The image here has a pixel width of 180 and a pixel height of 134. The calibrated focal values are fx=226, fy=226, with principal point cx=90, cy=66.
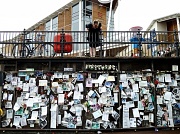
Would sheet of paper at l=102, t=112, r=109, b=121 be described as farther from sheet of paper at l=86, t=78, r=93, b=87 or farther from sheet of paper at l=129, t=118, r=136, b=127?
sheet of paper at l=86, t=78, r=93, b=87

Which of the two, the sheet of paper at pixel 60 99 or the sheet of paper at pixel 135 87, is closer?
the sheet of paper at pixel 60 99

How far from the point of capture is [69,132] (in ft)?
24.5

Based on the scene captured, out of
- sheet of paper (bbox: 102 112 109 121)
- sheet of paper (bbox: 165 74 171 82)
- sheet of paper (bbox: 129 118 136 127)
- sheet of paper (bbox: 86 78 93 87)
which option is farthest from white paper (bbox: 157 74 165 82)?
sheet of paper (bbox: 86 78 93 87)

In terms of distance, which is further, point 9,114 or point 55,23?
point 55,23

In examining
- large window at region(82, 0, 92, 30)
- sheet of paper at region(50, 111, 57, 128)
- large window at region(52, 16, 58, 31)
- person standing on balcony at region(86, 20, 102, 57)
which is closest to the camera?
sheet of paper at region(50, 111, 57, 128)

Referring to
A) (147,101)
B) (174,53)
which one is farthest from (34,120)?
(174,53)

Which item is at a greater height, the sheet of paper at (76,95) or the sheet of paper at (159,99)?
the sheet of paper at (76,95)

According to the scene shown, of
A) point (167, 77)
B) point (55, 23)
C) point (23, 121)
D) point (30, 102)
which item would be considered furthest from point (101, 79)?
point (55, 23)

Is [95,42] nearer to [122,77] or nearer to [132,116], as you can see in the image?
[122,77]

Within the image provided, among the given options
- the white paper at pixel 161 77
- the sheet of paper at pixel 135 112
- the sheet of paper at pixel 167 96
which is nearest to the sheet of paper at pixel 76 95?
the sheet of paper at pixel 135 112

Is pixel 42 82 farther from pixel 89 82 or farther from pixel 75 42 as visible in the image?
pixel 75 42

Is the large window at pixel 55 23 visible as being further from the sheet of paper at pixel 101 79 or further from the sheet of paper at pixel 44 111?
the sheet of paper at pixel 44 111

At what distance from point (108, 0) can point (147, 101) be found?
12.2 m

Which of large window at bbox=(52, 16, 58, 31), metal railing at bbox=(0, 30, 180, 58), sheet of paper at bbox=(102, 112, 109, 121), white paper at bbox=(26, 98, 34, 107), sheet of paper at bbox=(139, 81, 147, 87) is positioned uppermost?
large window at bbox=(52, 16, 58, 31)
